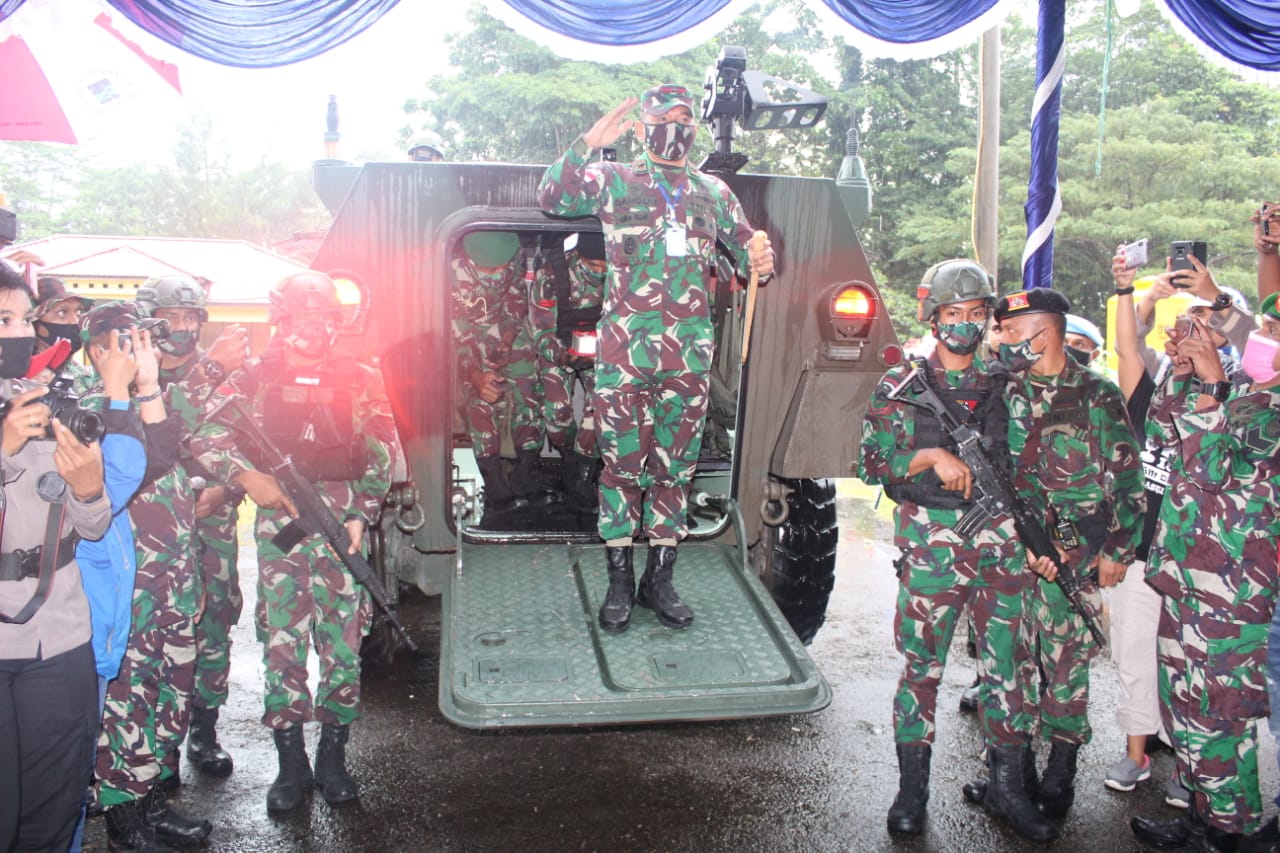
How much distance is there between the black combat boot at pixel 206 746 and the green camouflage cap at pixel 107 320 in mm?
1601

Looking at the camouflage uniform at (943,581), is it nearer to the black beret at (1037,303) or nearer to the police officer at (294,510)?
the black beret at (1037,303)

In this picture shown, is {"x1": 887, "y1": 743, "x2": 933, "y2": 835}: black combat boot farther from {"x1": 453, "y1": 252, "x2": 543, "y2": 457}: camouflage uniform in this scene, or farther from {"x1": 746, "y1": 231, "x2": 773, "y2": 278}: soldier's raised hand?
{"x1": 453, "y1": 252, "x2": 543, "y2": 457}: camouflage uniform

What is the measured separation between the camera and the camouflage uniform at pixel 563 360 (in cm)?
530

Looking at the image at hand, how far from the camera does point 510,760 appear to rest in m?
3.85

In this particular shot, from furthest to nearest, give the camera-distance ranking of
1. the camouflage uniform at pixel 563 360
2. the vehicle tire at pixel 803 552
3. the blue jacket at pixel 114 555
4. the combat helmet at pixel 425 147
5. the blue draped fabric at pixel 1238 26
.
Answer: the combat helmet at pixel 425 147, the camouflage uniform at pixel 563 360, the blue draped fabric at pixel 1238 26, the vehicle tire at pixel 803 552, the blue jacket at pixel 114 555

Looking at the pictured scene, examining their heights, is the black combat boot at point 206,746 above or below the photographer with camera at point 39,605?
below

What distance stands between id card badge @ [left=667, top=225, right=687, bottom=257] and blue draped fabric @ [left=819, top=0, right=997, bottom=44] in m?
2.36

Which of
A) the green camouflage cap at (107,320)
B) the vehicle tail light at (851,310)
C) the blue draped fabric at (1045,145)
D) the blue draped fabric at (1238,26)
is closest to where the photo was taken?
the green camouflage cap at (107,320)

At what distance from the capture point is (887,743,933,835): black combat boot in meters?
3.37

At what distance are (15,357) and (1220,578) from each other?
3.40 m

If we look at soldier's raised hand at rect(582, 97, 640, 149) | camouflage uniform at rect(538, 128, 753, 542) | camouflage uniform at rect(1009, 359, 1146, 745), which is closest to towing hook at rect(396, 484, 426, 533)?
camouflage uniform at rect(538, 128, 753, 542)

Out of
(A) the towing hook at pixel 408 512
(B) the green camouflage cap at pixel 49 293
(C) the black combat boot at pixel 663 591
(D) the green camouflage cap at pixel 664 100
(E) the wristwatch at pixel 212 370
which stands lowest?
(C) the black combat boot at pixel 663 591

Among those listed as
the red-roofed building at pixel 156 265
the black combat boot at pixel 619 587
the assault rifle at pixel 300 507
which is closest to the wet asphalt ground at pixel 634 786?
the black combat boot at pixel 619 587

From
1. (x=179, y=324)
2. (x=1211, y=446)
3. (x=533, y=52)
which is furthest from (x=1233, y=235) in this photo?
(x=179, y=324)
